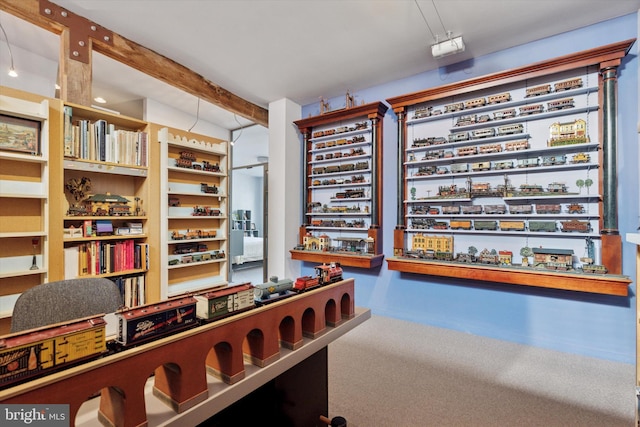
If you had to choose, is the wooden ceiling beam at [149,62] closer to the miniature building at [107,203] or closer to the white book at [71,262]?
the miniature building at [107,203]

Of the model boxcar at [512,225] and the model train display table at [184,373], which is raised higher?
the model boxcar at [512,225]

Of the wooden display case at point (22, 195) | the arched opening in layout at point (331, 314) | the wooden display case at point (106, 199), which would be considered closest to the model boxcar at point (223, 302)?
the arched opening in layout at point (331, 314)

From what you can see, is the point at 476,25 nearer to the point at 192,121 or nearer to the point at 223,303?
the point at 223,303

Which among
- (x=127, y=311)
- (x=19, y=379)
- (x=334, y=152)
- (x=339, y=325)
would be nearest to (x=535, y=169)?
(x=334, y=152)

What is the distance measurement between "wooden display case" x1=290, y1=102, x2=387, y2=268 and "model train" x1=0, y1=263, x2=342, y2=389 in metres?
2.90

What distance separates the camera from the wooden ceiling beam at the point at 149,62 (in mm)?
2475

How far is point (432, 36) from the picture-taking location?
119 inches

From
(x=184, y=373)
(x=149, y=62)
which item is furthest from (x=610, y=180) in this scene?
(x=149, y=62)

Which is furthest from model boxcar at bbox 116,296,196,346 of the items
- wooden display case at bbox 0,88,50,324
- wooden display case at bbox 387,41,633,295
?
wooden display case at bbox 387,41,633,295

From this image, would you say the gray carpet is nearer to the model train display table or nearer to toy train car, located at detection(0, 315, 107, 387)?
the model train display table

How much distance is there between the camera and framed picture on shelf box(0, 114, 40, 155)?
7.16 feet

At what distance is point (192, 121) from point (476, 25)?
4526mm

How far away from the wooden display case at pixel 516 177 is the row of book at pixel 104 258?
2.77 metres

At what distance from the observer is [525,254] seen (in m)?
3.04
